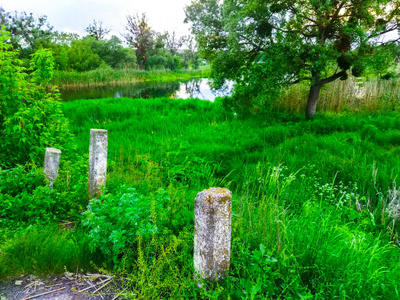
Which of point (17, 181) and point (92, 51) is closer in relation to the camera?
point (17, 181)

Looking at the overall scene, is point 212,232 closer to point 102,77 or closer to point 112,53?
point 102,77

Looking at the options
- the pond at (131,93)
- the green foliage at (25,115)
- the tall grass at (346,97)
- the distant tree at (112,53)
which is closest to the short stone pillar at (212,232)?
the green foliage at (25,115)

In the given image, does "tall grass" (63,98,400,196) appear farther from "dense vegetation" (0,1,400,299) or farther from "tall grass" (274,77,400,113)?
"tall grass" (274,77,400,113)

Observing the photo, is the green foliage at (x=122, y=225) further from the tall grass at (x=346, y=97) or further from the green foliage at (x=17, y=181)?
the tall grass at (x=346, y=97)

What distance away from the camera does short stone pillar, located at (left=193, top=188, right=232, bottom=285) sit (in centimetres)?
208

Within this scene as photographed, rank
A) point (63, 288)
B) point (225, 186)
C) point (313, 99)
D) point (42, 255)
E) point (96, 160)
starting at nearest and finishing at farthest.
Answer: point (63, 288)
point (42, 255)
point (96, 160)
point (225, 186)
point (313, 99)

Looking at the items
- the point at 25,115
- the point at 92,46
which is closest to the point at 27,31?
the point at 92,46

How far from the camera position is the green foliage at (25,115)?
446 cm

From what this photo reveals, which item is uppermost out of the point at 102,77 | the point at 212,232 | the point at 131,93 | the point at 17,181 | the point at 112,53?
the point at 112,53

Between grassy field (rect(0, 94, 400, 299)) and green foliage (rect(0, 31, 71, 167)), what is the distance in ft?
1.79

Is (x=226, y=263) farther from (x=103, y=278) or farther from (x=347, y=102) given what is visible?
(x=347, y=102)

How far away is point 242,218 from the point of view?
2.83m

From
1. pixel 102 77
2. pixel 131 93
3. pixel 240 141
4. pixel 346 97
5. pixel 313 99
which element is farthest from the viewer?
pixel 102 77

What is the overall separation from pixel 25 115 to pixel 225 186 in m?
3.57
